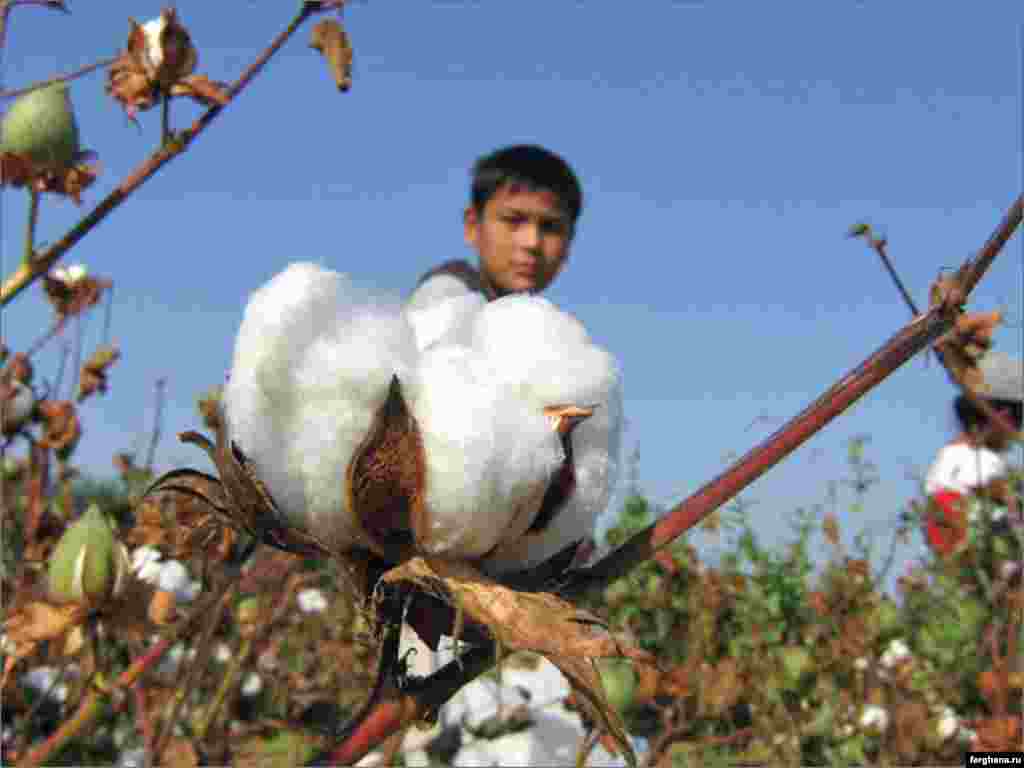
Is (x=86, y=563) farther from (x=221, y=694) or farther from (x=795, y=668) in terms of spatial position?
(x=795, y=668)

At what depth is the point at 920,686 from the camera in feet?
7.63

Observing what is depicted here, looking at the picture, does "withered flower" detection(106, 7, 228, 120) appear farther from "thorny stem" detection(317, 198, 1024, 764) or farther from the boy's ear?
the boy's ear

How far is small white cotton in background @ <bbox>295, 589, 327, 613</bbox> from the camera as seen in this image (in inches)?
119

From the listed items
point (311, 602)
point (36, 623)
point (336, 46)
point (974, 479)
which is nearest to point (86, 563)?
point (36, 623)

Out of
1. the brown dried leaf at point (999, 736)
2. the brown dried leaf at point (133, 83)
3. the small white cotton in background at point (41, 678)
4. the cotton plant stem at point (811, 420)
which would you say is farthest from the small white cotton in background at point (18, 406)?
the brown dried leaf at point (999, 736)

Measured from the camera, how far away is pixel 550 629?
45cm

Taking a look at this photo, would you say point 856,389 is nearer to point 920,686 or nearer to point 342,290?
point 342,290

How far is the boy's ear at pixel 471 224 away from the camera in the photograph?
189 centimetres

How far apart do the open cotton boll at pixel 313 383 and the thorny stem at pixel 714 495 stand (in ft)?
0.23

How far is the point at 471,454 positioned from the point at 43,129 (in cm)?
51

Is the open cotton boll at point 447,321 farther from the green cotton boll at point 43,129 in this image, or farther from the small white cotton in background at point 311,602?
the small white cotton in background at point 311,602

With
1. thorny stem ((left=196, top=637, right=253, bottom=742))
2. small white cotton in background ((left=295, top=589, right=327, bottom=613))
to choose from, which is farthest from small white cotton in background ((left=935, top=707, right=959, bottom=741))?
small white cotton in background ((left=295, top=589, right=327, bottom=613))

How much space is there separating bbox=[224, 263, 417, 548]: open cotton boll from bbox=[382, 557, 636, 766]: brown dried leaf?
5 cm

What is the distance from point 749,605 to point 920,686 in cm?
47
